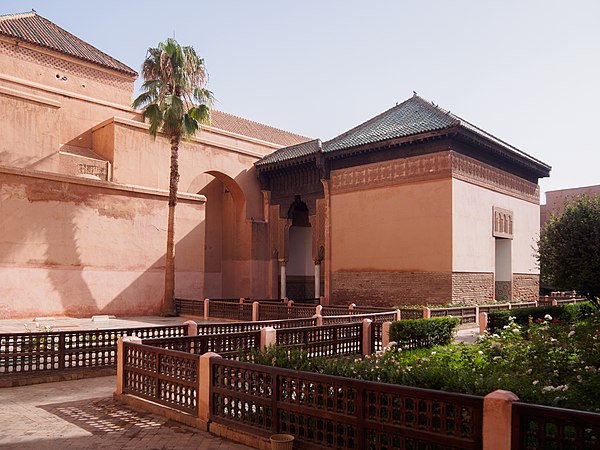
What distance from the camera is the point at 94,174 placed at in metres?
22.4

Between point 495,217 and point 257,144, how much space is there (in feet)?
42.3

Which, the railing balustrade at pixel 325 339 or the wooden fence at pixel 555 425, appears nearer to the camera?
the wooden fence at pixel 555 425

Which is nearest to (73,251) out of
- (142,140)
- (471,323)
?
(142,140)

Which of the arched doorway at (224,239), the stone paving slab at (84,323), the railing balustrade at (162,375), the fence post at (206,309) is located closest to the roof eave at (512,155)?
the fence post at (206,309)

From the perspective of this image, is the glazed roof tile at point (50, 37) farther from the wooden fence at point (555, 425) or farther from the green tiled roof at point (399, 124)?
the wooden fence at point (555, 425)

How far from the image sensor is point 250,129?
3088 cm

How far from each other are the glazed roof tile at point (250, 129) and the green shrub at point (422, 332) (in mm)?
19478

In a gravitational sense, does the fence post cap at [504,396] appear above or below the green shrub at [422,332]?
above

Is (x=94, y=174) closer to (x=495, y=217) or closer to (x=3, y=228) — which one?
(x=3, y=228)

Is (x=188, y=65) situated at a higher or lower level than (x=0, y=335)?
higher

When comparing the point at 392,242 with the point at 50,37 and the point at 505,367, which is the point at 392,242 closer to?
the point at 505,367

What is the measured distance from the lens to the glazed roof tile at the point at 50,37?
23.2m

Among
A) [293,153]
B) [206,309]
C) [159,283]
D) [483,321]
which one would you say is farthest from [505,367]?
[293,153]

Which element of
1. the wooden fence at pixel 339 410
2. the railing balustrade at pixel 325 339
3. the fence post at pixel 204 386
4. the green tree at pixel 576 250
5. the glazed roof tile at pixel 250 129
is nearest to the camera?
the wooden fence at pixel 339 410
